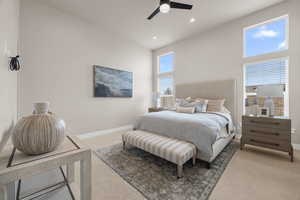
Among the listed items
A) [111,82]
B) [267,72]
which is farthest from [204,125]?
[111,82]

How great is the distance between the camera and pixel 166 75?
494cm

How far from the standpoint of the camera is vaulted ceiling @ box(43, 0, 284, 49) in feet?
8.71

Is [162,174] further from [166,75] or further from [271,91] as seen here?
[166,75]

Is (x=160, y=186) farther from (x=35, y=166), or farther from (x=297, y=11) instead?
(x=297, y=11)

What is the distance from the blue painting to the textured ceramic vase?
9.36 feet

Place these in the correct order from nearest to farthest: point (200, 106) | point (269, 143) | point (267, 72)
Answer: point (269, 143) → point (267, 72) → point (200, 106)

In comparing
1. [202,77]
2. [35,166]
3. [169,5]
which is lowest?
[35,166]

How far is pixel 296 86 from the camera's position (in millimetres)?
2521

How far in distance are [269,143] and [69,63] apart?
4.73m

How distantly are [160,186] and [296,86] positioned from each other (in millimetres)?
3395

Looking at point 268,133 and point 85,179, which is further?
point 268,133

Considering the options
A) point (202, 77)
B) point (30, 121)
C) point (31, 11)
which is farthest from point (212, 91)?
point (31, 11)

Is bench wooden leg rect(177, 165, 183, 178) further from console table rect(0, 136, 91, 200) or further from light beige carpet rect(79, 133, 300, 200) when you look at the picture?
console table rect(0, 136, 91, 200)

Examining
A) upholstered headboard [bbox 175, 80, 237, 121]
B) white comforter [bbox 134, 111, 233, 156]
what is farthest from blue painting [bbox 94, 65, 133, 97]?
upholstered headboard [bbox 175, 80, 237, 121]
